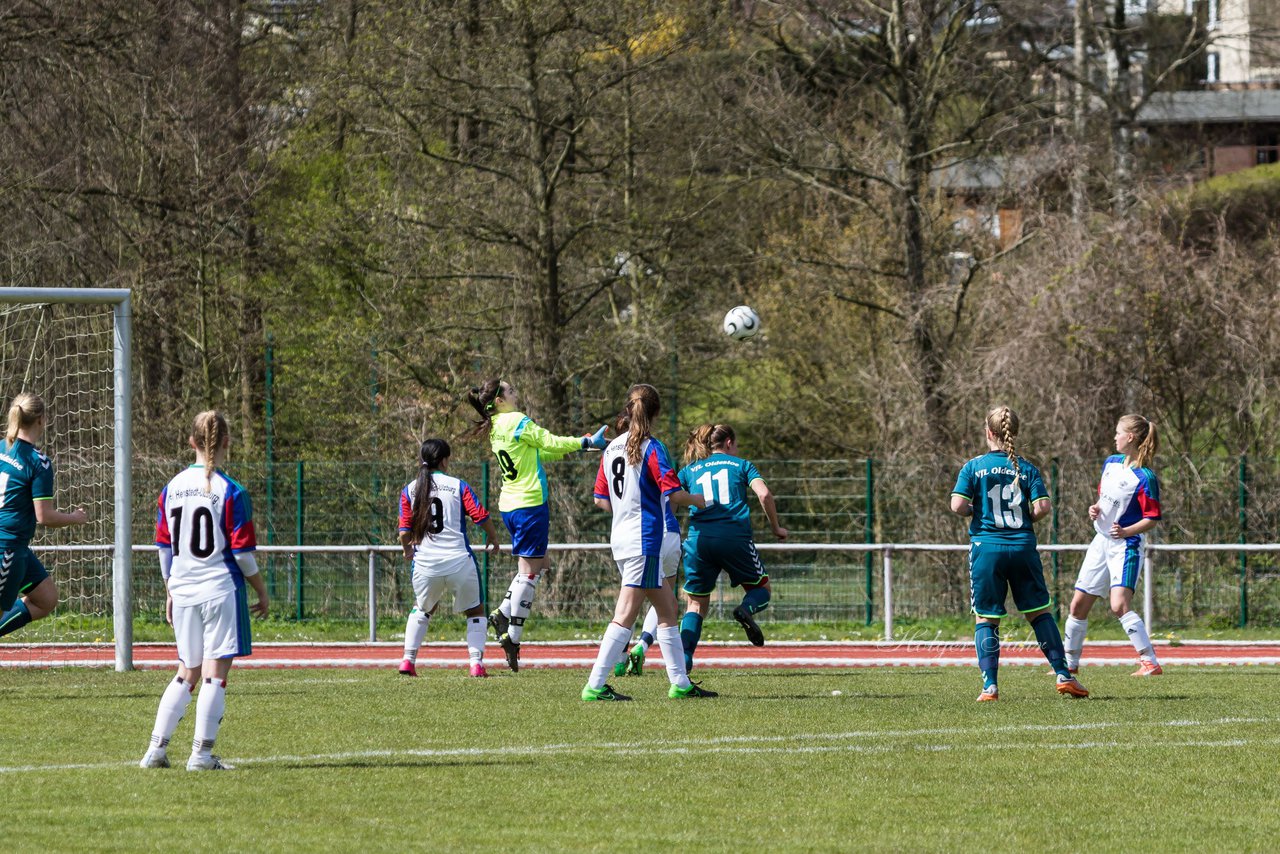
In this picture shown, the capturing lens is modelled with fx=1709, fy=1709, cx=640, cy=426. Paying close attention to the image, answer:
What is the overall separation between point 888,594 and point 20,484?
33.2 feet

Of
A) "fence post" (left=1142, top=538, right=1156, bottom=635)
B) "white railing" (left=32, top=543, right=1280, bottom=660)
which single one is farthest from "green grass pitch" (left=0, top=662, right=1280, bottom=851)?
"fence post" (left=1142, top=538, right=1156, bottom=635)

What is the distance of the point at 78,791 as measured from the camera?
7.25 metres

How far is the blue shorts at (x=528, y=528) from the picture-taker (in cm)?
1351

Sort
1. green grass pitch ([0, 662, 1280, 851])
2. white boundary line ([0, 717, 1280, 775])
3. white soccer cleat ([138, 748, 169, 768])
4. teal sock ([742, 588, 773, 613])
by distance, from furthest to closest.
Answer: teal sock ([742, 588, 773, 613]) → white boundary line ([0, 717, 1280, 775]) → white soccer cleat ([138, 748, 169, 768]) → green grass pitch ([0, 662, 1280, 851])

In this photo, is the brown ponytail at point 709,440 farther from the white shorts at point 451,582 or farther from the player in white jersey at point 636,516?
the white shorts at point 451,582

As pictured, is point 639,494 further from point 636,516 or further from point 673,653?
point 673,653

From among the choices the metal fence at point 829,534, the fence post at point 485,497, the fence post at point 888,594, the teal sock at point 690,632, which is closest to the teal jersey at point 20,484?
the teal sock at point 690,632

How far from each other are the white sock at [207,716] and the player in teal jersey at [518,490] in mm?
5534

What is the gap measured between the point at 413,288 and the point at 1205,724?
16047 millimetres

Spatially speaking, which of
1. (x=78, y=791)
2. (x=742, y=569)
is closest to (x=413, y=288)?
(x=742, y=569)

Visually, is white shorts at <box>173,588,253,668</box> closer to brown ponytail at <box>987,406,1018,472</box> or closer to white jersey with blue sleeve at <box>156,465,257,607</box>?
white jersey with blue sleeve at <box>156,465,257,607</box>

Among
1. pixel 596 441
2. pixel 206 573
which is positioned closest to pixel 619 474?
pixel 596 441

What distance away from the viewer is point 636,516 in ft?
35.3

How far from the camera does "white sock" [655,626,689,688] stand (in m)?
11.0
